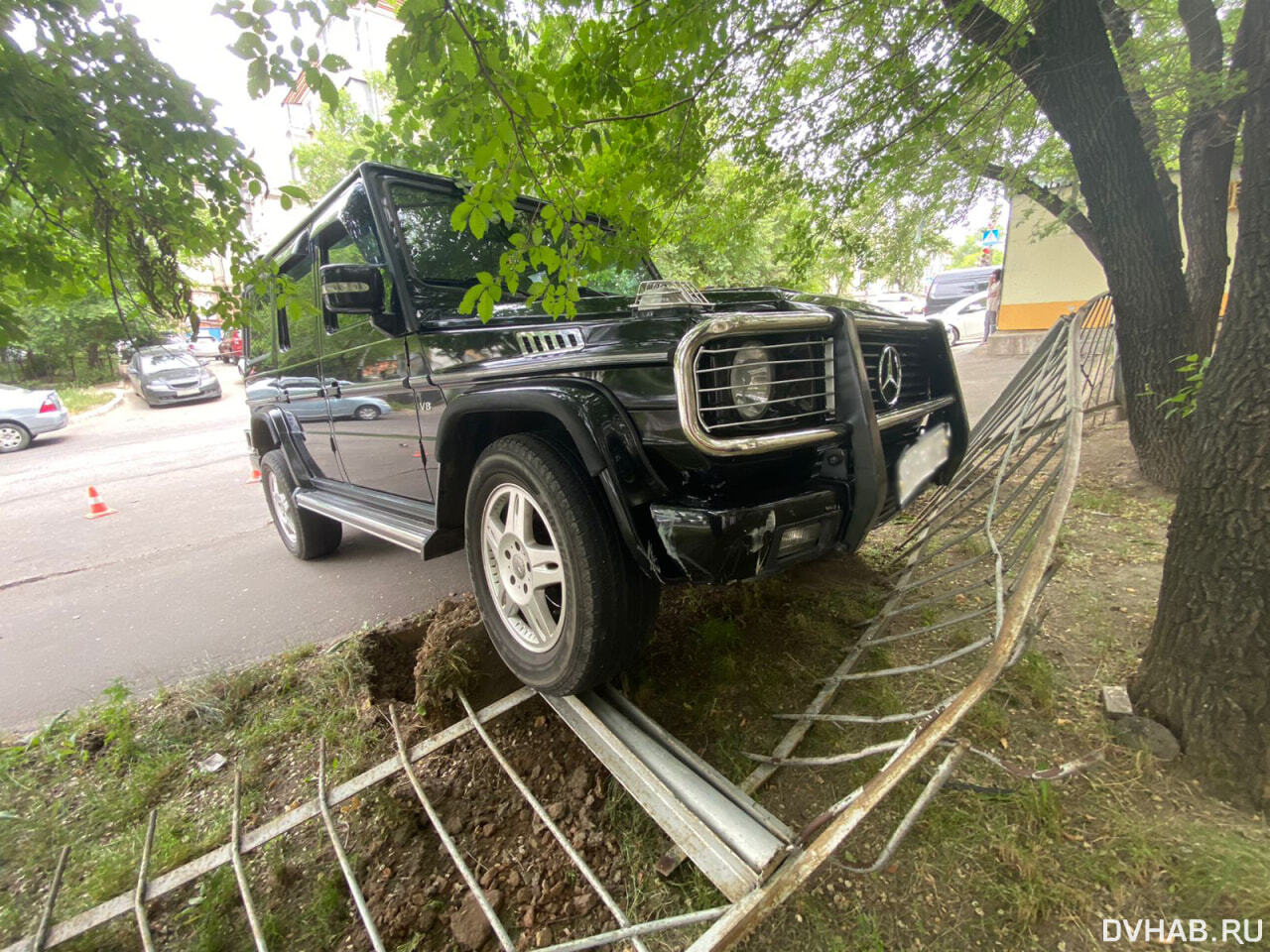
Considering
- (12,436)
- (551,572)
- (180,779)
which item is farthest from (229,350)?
(12,436)

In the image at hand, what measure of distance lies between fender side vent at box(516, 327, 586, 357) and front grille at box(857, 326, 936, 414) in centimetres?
95

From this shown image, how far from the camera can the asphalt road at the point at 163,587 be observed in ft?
9.93

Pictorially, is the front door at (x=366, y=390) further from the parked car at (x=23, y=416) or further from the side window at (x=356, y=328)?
the parked car at (x=23, y=416)

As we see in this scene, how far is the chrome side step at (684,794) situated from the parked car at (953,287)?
21.2 metres

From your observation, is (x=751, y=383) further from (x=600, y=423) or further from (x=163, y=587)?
(x=163, y=587)

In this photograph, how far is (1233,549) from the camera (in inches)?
63.3

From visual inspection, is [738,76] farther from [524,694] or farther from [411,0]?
[524,694]

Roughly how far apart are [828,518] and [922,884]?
950 millimetres

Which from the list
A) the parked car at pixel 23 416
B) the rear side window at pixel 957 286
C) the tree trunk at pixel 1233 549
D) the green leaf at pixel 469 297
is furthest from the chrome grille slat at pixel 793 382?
the rear side window at pixel 957 286

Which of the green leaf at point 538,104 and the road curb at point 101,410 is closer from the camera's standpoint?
the green leaf at point 538,104

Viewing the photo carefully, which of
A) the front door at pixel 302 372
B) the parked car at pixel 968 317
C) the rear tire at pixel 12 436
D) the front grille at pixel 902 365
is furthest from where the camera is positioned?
the parked car at pixel 968 317

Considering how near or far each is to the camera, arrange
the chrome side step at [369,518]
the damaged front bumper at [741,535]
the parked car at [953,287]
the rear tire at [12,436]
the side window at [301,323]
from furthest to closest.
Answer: the parked car at [953,287]
the rear tire at [12,436]
the side window at [301,323]
the chrome side step at [369,518]
the damaged front bumper at [741,535]

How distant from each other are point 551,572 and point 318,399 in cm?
243

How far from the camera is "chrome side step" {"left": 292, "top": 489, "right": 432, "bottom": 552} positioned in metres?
2.46
